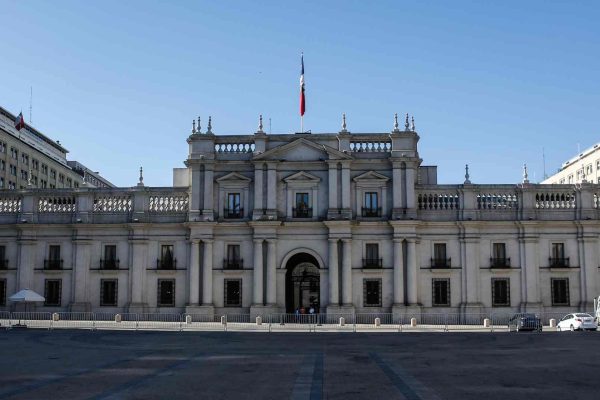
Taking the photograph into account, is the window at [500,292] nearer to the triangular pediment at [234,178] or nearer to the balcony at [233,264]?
the balcony at [233,264]

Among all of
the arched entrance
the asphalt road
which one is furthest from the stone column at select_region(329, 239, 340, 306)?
the asphalt road

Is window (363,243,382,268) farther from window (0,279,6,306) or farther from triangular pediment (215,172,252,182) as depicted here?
window (0,279,6,306)

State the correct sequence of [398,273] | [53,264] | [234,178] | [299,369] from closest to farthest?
[299,369], [398,273], [234,178], [53,264]

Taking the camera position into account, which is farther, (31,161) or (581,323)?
(31,161)

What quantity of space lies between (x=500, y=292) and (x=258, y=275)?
1959 cm

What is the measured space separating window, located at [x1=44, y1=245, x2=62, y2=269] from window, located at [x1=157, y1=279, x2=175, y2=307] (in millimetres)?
8827

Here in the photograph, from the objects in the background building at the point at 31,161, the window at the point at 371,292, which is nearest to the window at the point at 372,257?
the window at the point at 371,292

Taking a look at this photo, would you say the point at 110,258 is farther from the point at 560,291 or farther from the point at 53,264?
the point at 560,291

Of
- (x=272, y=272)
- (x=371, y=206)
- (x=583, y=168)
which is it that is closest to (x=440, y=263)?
(x=371, y=206)

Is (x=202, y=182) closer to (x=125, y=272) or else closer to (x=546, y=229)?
(x=125, y=272)

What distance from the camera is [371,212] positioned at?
61.4m

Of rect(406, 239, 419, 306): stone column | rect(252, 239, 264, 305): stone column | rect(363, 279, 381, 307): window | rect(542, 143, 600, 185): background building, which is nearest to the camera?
rect(406, 239, 419, 306): stone column

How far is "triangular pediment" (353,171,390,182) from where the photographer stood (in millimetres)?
61094

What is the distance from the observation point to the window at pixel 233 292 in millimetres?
61094
